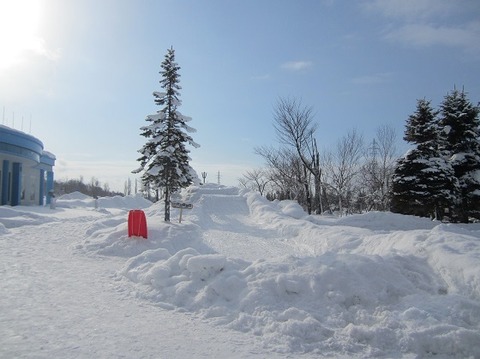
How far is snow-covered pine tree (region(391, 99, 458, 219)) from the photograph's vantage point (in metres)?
22.2

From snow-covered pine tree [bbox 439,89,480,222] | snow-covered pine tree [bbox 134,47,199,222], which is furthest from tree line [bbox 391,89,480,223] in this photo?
snow-covered pine tree [bbox 134,47,199,222]

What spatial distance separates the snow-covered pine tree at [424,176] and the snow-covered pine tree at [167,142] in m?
14.8

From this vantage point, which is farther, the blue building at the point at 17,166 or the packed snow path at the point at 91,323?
the blue building at the point at 17,166

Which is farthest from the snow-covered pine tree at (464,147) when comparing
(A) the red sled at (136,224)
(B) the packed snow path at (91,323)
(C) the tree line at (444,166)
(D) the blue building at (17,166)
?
(D) the blue building at (17,166)

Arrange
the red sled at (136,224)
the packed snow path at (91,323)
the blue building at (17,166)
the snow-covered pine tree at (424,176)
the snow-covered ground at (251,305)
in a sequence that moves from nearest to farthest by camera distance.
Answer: the packed snow path at (91,323) → the snow-covered ground at (251,305) → the red sled at (136,224) → the snow-covered pine tree at (424,176) → the blue building at (17,166)

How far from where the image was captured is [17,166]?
25.8 meters

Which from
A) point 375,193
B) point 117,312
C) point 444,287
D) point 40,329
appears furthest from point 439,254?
point 375,193

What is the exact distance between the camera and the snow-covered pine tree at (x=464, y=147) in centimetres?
2278

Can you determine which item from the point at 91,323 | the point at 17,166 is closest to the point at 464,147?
the point at 91,323

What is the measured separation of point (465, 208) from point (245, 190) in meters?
17.4

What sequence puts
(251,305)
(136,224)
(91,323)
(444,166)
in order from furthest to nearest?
1. (444,166)
2. (136,224)
3. (251,305)
4. (91,323)

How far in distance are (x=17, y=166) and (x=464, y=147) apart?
31056mm

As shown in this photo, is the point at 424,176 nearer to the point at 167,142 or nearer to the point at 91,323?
the point at 167,142

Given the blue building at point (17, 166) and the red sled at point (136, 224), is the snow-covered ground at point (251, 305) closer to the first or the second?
the red sled at point (136, 224)
